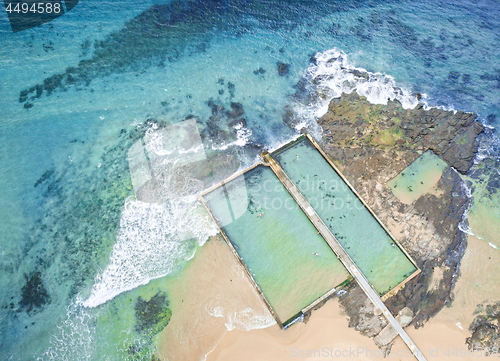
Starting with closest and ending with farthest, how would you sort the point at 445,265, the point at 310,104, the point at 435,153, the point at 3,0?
the point at 445,265, the point at 435,153, the point at 310,104, the point at 3,0

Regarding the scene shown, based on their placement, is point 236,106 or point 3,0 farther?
point 3,0

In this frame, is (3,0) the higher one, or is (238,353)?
(3,0)

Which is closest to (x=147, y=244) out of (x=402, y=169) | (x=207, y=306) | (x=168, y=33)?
(x=207, y=306)

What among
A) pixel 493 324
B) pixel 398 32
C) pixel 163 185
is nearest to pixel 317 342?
pixel 493 324

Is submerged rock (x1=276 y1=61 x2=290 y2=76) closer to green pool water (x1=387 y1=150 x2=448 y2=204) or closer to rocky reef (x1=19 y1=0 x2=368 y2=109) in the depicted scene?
rocky reef (x1=19 y1=0 x2=368 y2=109)

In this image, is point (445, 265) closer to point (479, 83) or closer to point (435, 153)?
point (435, 153)

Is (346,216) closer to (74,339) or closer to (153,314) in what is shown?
(153,314)
